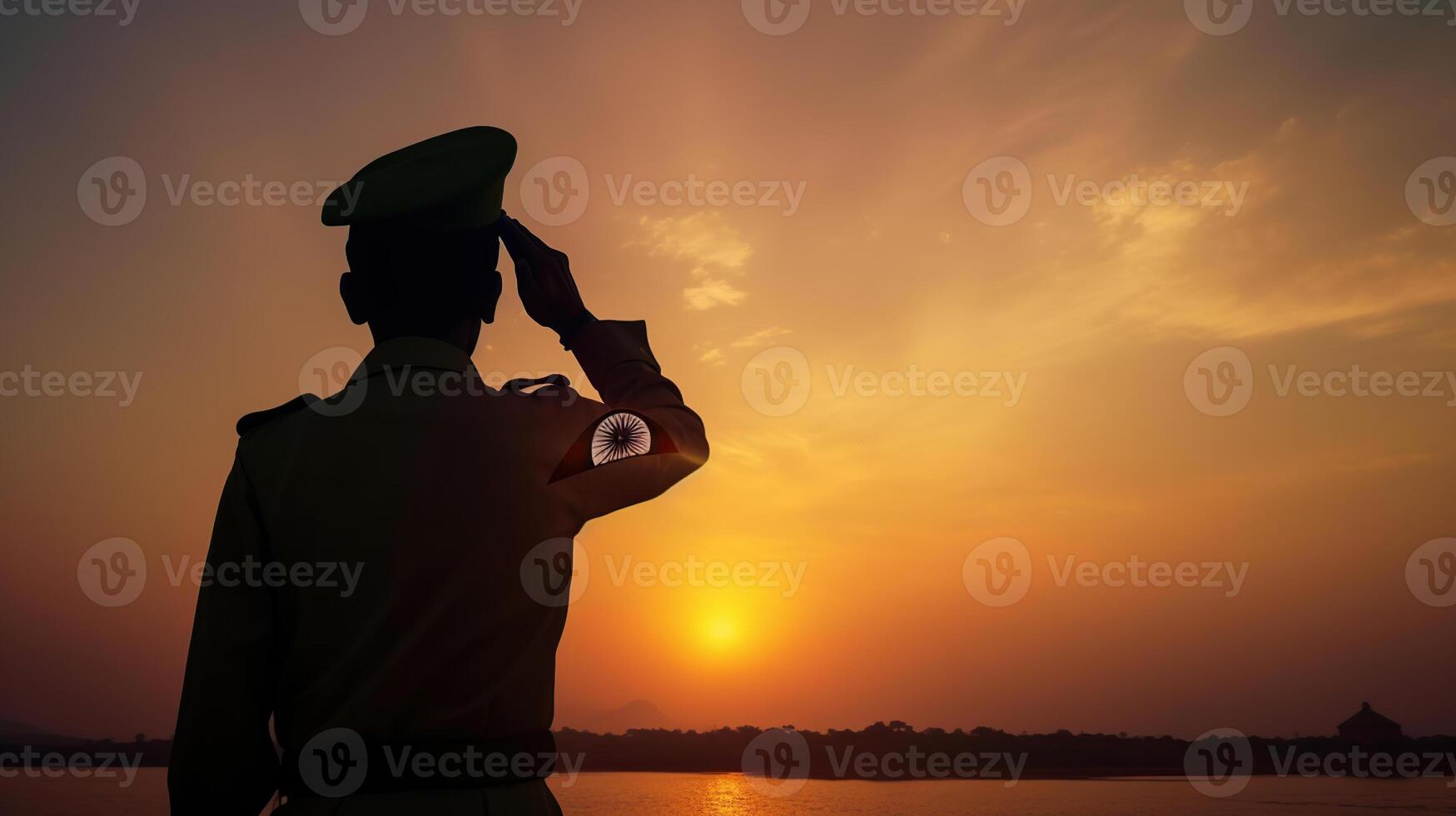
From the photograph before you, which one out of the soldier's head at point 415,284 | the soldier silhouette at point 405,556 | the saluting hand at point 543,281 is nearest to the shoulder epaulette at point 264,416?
the soldier silhouette at point 405,556

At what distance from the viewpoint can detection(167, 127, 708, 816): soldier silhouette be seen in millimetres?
2096

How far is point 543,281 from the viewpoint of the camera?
277 cm

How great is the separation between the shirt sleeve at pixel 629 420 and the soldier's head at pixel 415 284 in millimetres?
369

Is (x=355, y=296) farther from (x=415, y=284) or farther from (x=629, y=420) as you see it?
(x=629, y=420)

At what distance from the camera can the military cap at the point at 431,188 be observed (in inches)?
97.4

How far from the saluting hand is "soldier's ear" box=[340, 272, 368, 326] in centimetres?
44

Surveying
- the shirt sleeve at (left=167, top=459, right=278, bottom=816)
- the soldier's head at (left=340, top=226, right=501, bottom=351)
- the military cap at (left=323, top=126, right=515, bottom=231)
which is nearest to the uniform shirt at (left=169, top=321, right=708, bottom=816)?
the shirt sleeve at (left=167, top=459, right=278, bottom=816)

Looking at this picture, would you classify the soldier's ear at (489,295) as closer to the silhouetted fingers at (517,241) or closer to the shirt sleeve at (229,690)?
the silhouetted fingers at (517,241)

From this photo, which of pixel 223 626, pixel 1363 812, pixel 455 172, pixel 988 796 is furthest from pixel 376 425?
pixel 988 796

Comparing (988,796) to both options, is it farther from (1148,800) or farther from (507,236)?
(507,236)

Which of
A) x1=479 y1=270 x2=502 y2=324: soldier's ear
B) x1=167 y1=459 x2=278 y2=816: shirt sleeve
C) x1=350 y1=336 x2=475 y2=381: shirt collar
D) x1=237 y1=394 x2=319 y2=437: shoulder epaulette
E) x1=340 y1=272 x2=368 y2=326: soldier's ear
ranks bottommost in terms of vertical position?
x1=167 y1=459 x2=278 y2=816: shirt sleeve

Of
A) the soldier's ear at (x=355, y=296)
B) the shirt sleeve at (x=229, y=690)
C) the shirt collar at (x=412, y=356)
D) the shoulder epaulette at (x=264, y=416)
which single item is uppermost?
the soldier's ear at (x=355, y=296)

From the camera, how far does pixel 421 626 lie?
2104 mm

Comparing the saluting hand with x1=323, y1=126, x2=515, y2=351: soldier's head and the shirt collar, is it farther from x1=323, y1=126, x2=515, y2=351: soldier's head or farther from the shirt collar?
the shirt collar
